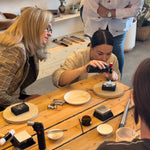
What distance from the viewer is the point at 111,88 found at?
1.58 metres

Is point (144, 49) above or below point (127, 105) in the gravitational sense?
below

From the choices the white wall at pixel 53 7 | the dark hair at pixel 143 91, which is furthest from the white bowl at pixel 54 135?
the white wall at pixel 53 7

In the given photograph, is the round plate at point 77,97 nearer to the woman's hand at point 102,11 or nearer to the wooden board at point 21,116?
the wooden board at point 21,116

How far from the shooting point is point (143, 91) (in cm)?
73

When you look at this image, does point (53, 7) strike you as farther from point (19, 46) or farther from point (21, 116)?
point (21, 116)

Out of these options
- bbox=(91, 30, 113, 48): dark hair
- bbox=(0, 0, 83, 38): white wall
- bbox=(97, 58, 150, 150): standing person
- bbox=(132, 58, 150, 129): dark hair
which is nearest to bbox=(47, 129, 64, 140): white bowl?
bbox=(97, 58, 150, 150): standing person

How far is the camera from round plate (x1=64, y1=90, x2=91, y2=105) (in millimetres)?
1475

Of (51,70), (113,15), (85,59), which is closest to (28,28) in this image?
(85,59)

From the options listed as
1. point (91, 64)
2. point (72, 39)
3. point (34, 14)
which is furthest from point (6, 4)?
point (91, 64)

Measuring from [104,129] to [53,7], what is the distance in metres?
2.69

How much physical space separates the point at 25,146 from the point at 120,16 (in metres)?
1.65

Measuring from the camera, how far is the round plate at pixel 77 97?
4.84 ft

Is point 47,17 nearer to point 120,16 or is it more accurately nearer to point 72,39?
point 120,16

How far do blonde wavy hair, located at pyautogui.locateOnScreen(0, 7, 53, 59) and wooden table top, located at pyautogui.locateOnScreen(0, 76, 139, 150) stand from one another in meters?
0.46
